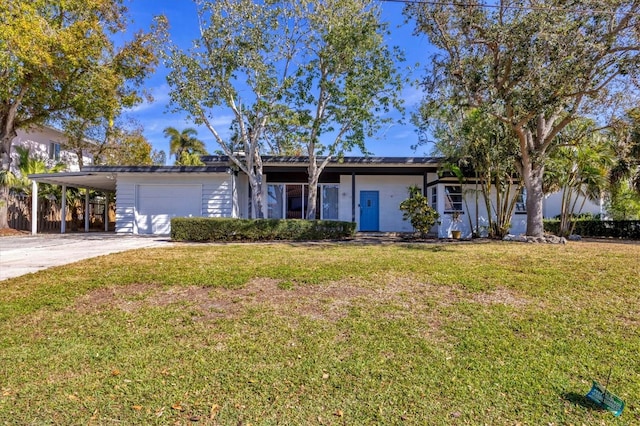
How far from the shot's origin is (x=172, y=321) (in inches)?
155

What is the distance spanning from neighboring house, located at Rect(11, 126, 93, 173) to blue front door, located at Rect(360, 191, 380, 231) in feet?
59.9

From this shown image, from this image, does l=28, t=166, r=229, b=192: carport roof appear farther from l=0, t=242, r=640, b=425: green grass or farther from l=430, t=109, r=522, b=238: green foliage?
l=430, t=109, r=522, b=238: green foliage

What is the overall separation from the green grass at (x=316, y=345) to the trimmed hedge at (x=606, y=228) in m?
11.1

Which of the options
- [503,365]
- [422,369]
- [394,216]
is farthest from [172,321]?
[394,216]

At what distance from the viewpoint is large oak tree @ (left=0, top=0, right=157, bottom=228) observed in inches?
504

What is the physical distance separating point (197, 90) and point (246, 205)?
18.6 feet

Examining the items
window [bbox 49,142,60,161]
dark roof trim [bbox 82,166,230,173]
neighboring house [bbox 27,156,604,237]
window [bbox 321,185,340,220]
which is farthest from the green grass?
window [bbox 49,142,60,161]

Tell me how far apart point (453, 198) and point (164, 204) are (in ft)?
38.4

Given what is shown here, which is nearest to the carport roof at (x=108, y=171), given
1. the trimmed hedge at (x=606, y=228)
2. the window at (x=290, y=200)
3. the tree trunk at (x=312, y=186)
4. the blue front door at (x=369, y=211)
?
the window at (x=290, y=200)

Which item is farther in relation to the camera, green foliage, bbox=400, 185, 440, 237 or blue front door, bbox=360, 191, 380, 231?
blue front door, bbox=360, 191, 380, 231

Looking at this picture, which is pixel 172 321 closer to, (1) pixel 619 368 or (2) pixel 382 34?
(1) pixel 619 368

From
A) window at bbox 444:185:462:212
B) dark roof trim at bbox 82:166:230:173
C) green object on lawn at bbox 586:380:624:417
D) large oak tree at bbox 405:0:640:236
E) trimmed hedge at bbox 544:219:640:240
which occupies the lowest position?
green object on lawn at bbox 586:380:624:417

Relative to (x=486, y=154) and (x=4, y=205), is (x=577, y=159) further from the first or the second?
(x=4, y=205)

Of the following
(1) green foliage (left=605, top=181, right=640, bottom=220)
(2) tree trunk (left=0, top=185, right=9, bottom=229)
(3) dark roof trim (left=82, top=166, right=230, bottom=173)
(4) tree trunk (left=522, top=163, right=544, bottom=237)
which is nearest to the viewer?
(4) tree trunk (left=522, top=163, right=544, bottom=237)
